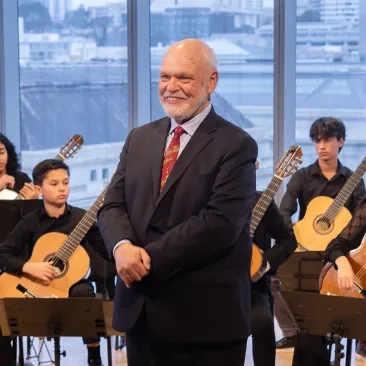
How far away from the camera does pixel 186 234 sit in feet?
8.51

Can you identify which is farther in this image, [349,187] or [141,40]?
[141,40]

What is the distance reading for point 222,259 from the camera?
8.77 feet

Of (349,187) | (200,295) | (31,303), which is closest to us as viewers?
(200,295)

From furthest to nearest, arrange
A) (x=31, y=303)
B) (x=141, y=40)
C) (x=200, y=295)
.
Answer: (x=141, y=40) < (x=31, y=303) < (x=200, y=295)

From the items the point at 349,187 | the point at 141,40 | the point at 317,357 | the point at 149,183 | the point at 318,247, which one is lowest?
the point at 317,357

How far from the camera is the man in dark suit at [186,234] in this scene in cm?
262

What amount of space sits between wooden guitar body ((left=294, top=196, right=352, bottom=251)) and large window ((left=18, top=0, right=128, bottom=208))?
2.43 metres

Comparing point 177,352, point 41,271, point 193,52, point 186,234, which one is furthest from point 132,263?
point 41,271

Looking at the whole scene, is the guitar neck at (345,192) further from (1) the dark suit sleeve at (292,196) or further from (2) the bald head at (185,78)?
(2) the bald head at (185,78)

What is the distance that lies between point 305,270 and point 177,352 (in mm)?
2153

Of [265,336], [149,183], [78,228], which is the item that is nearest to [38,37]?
[78,228]

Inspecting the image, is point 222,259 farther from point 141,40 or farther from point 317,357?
point 141,40

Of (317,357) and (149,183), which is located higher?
(149,183)

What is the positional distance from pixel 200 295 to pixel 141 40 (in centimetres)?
490
